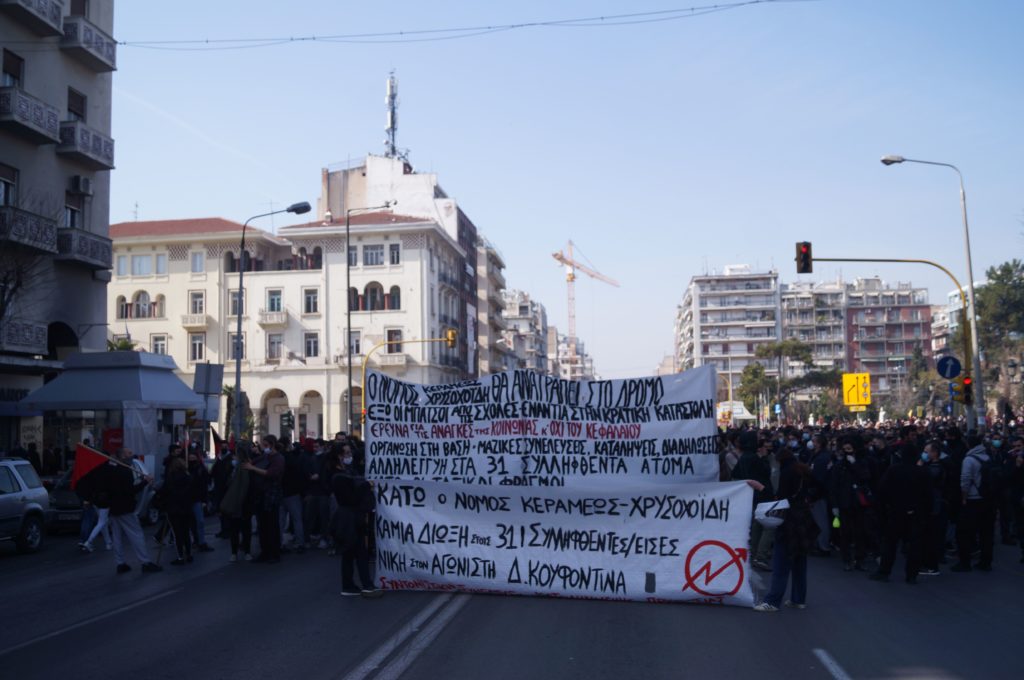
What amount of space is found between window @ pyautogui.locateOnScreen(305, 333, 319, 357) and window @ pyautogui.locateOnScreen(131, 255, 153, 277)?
12.5 m

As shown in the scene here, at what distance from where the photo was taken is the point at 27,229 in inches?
1129

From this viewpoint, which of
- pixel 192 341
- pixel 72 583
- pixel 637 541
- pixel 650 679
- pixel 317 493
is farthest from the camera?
pixel 192 341

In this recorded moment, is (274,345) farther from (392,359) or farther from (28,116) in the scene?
(28,116)

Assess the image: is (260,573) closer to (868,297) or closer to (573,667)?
(573,667)

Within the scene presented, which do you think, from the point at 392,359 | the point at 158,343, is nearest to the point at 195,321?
the point at 158,343

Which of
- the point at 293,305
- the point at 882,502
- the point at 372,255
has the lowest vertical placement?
the point at 882,502

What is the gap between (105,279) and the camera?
34312mm

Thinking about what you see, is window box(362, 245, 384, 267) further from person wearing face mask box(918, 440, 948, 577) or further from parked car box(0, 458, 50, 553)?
person wearing face mask box(918, 440, 948, 577)

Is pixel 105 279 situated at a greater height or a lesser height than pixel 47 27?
lesser

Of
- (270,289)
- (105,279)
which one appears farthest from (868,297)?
(105,279)

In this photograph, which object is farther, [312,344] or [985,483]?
[312,344]

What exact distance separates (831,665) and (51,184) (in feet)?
99.6

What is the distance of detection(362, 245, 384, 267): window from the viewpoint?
68.0 m

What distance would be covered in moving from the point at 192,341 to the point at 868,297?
104126 millimetres
